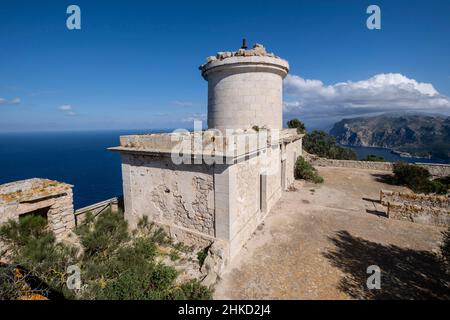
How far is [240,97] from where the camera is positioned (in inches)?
409

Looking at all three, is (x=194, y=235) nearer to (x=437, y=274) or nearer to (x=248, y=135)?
(x=248, y=135)

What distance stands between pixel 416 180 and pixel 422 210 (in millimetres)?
7605

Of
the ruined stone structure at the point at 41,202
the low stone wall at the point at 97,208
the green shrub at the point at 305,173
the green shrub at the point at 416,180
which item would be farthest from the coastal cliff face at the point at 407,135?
the ruined stone structure at the point at 41,202

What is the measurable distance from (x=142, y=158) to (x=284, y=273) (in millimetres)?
5974

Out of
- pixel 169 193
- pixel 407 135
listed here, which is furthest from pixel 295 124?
pixel 407 135

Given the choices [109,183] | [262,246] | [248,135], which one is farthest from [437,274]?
[109,183]

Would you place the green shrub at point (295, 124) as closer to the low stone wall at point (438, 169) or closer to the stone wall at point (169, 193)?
the low stone wall at point (438, 169)

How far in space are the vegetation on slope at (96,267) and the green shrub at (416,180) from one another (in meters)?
15.9

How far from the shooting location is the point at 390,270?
5980 millimetres

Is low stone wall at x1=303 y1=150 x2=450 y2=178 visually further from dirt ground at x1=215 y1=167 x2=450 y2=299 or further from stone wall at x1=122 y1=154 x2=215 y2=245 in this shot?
stone wall at x1=122 y1=154 x2=215 y2=245

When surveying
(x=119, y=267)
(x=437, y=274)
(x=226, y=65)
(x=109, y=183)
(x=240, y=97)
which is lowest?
(x=109, y=183)

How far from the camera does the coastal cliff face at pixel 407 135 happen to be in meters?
75.4

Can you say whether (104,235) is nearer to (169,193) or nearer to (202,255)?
(169,193)

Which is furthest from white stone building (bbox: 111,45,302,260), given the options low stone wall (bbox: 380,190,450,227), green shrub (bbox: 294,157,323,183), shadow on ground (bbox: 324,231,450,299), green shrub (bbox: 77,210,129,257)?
low stone wall (bbox: 380,190,450,227)
